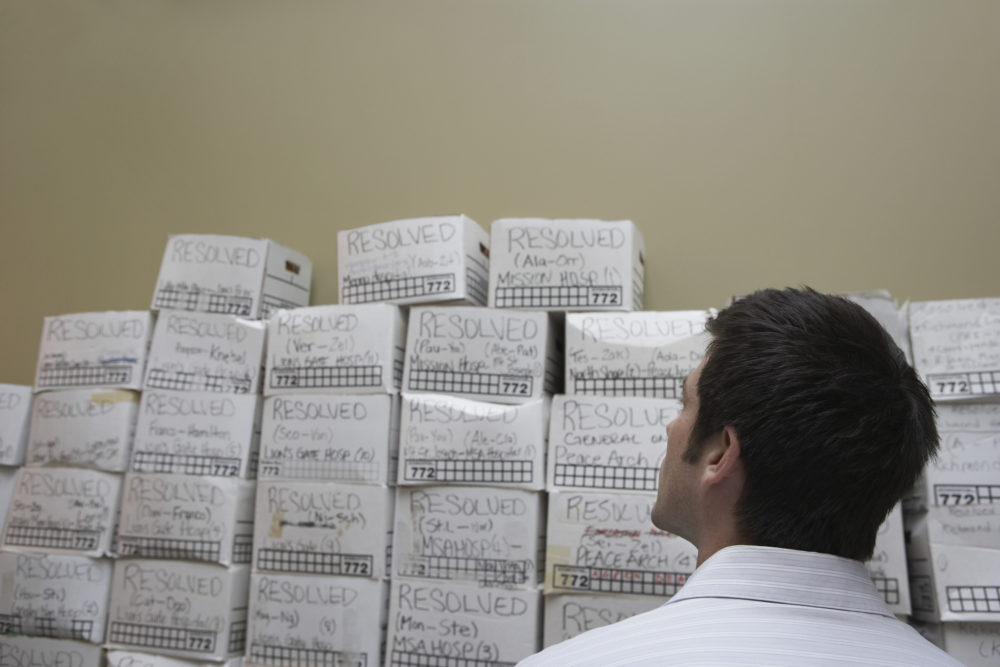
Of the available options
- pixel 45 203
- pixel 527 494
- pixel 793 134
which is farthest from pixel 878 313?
pixel 45 203

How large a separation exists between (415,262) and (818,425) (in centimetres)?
130

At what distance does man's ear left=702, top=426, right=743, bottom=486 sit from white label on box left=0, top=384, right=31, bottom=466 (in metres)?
1.89

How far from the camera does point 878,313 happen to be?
66.3 inches

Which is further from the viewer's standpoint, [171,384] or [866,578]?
[171,384]

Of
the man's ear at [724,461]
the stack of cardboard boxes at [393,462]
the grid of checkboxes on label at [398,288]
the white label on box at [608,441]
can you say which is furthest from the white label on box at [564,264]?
the man's ear at [724,461]

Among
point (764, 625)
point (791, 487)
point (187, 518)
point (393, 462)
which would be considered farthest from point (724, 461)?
point (187, 518)

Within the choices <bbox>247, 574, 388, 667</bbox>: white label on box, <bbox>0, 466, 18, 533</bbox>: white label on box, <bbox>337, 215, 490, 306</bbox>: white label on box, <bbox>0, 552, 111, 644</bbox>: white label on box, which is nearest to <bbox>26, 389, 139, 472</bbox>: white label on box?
<bbox>0, 466, 18, 533</bbox>: white label on box

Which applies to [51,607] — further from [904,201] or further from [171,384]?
[904,201]

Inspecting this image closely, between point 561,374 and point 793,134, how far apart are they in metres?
0.82

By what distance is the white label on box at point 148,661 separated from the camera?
186cm

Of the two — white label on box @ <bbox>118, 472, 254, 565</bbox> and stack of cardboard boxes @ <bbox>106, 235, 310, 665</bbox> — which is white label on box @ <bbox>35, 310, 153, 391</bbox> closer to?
stack of cardboard boxes @ <bbox>106, 235, 310, 665</bbox>

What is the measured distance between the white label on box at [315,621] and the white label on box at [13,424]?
0.76 m

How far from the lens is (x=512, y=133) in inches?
91.0

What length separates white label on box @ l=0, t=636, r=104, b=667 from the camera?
75.3 inches
